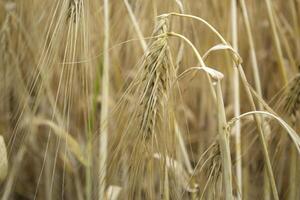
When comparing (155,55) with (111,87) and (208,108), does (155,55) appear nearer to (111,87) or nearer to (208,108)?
(111,87)

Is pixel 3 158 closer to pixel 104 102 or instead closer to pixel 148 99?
pixel 104 102

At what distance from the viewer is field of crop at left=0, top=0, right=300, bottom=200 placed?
0.77 meters

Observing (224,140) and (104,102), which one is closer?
(224,140)

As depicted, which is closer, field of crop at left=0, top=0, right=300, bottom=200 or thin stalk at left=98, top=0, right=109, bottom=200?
field of crop at left=0, top=0, right=300, bottom=200

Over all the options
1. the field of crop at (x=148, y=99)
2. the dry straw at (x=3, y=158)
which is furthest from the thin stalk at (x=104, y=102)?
the dry straw at (x=3, y=158)

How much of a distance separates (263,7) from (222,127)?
0.85m

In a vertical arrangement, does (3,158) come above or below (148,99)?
below

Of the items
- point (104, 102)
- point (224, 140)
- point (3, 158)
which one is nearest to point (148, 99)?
point (224, 140)

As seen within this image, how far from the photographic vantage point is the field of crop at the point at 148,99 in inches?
30.5

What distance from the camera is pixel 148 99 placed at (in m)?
0.76

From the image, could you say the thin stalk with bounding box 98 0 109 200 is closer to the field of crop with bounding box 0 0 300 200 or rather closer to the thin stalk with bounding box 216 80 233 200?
the field of crop with bounding box 0 0 300 200

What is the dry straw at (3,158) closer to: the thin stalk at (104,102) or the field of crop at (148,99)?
the field of crop at (148,99)

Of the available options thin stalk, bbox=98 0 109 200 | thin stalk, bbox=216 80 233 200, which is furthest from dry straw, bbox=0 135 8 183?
thin stalk, bbox=216 80 233 200

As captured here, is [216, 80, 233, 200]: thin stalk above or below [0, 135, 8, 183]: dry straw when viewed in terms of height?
above
